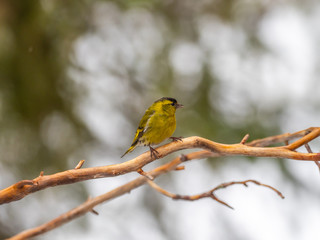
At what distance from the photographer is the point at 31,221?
132cm

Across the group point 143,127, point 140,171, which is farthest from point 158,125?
point 140,171

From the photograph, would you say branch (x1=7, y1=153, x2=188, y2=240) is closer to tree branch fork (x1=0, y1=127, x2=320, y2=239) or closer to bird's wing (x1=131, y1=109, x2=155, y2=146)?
tree branch fork (x1=0, y1=127, x2=320, y2=239)

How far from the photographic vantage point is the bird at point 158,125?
830 mm

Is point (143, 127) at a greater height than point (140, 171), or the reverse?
point (143, 127)

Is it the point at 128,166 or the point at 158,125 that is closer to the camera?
the point at 128,166

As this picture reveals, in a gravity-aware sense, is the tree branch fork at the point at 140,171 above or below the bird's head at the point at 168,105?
below

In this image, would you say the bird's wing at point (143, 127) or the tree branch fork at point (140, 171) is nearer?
the tree branch fork at point (140, 171)

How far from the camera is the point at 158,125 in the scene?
85 centimetres

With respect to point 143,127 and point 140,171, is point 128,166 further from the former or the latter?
point 143,127

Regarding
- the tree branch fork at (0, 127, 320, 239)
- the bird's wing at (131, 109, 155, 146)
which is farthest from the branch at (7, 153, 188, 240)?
the bird's wing at (131, 109, 155, 146)

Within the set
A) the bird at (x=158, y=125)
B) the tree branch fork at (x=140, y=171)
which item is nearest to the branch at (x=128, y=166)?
the tree branch fork at (x=140, y=171)

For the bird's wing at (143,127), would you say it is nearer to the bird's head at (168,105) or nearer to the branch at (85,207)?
the bird's head at (168,105)

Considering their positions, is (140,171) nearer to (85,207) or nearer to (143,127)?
(85,207)

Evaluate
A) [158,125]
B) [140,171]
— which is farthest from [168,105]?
[140,171]
